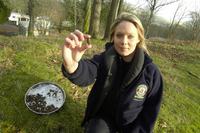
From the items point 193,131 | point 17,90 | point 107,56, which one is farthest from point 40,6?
point 193,131

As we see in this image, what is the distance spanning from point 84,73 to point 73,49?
1.13 ft

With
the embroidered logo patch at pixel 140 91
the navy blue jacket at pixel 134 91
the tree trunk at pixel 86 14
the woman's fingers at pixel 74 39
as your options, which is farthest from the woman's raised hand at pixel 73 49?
the tree trunk at pixel 86 14

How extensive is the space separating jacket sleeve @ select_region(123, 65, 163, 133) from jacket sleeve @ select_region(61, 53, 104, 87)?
89 cm

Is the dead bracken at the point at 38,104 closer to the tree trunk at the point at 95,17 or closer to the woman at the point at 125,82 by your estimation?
the woman at the point at 125,82

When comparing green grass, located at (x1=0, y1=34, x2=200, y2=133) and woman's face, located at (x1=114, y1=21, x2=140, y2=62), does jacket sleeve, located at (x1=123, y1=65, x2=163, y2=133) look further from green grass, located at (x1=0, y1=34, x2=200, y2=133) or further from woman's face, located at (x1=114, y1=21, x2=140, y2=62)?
green grass, located at (x1=0, y1=34, x2=200, y2=133)

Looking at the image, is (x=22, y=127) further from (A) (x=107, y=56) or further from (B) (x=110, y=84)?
(A) (x=107, y=56)

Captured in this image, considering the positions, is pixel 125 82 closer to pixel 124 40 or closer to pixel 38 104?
pixel 124 40

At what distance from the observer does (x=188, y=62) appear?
8805 millimetres

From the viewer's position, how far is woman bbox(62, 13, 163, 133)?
5.08ft

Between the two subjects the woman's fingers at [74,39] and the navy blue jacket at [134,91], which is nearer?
the woman's fingers at [74,39]

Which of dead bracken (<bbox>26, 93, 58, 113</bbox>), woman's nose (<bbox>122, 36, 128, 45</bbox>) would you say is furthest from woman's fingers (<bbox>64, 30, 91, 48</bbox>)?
dead bracken (<bbox>26, 93, 58, 113</bbox>)

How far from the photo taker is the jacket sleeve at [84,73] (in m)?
1.31

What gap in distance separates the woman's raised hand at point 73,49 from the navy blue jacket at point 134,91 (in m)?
0.25

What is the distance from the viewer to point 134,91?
1.59 m
